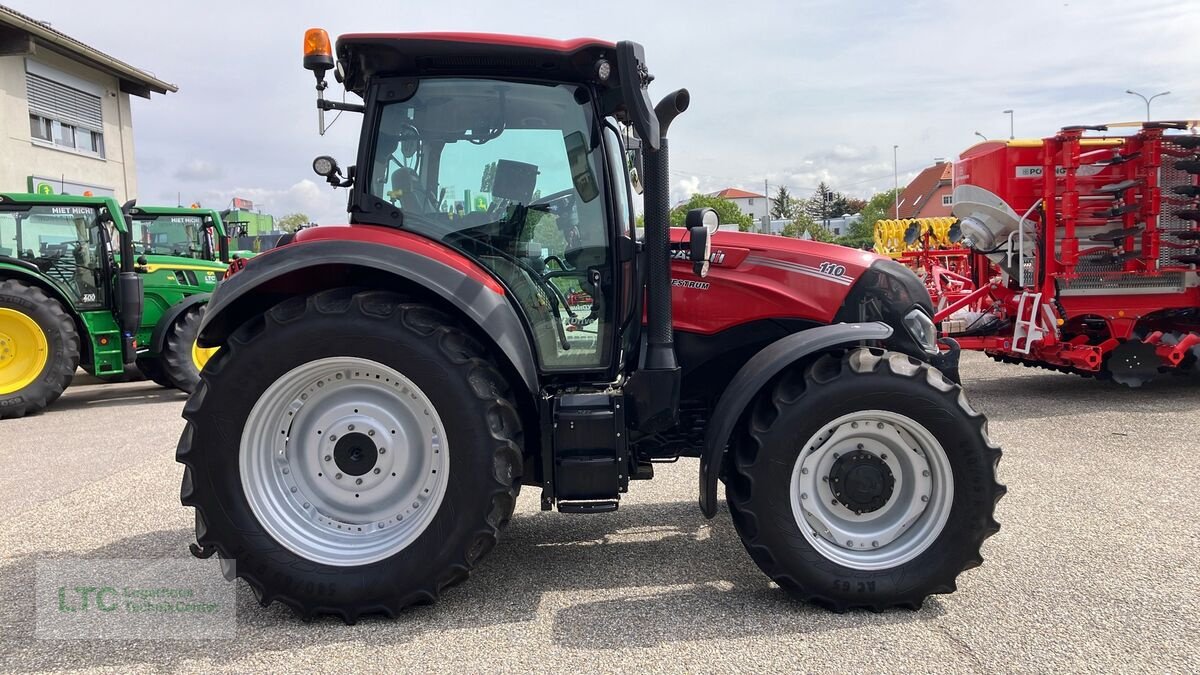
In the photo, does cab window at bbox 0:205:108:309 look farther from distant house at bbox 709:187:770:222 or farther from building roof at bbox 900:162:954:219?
distant house at bbox 709:187:770:222

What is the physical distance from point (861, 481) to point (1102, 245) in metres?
5.48

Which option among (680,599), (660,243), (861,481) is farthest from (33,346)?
(861,481)

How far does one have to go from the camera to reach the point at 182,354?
8.36m

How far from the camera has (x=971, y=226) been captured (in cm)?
736

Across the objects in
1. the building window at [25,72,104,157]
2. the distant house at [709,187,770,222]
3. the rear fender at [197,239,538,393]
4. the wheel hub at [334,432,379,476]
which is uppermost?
the distant house at [709,187,770,222]

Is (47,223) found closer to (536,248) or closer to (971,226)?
(536,248)

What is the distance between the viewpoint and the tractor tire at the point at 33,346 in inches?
296

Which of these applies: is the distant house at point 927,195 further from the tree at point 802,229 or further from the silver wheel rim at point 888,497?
the silver wheel rim at point 888,497

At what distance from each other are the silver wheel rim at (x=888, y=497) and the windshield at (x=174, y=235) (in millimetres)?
9800

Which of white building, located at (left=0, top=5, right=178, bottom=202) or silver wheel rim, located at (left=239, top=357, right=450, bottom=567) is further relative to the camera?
white building, located at (left=0, top=5, right=178, bottom=202)

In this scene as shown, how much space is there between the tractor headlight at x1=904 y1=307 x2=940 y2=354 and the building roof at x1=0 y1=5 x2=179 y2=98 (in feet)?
56.3

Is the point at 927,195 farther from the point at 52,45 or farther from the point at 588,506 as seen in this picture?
the point at 588,506

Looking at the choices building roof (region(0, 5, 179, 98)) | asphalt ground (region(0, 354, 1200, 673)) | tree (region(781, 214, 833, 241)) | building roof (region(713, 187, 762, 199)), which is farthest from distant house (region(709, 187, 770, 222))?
asphalt ground (region(0, 354, 1200, 673))

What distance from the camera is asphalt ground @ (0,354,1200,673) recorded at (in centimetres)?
257
